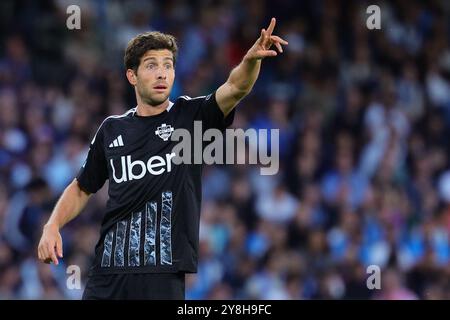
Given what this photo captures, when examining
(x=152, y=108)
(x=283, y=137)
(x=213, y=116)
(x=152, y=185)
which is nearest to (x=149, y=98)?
(x=152, y=108)

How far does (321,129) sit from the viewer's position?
39.5 ft

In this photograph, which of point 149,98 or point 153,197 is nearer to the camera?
point 153,197

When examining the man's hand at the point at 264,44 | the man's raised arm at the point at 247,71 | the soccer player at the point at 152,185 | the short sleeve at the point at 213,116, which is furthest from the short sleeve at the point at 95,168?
the man's hand at the point at 264,44

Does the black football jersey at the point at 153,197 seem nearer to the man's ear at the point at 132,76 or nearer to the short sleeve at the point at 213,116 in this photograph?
the short sleeve at the point at 213,116

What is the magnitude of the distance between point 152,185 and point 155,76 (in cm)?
58

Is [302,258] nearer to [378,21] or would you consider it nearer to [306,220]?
[306,220]

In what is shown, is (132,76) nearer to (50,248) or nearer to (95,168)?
(95,168)

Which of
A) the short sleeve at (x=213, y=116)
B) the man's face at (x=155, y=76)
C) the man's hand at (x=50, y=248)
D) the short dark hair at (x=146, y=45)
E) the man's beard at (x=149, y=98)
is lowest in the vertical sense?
the man's hand at (x=50, y=248)

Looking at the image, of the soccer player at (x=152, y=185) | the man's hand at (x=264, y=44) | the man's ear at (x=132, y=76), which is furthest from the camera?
the man's ear at (x=132, y=76)

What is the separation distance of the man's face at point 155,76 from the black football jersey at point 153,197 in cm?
11

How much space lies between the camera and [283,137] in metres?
11.8

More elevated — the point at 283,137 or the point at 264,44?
the point at 283,137

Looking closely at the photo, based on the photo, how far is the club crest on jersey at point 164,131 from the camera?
17.8ft

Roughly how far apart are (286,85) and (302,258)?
9.19ft
